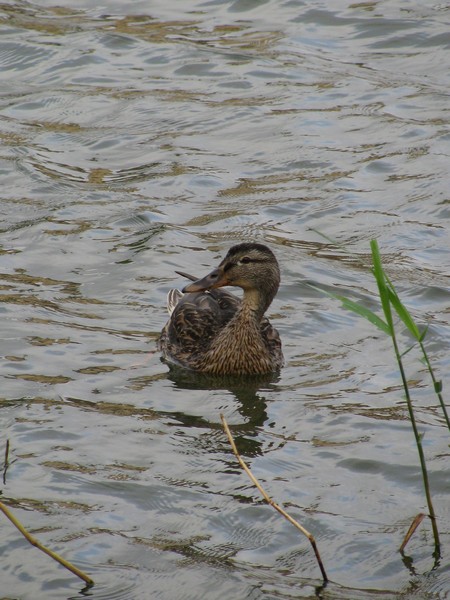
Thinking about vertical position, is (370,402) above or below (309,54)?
below

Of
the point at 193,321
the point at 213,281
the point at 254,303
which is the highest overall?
the point at 213,281

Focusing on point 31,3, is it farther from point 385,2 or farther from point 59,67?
point 385,2

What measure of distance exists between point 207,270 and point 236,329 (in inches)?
54.2

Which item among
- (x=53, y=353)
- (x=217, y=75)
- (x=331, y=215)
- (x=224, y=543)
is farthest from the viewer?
(x=217, y=75)

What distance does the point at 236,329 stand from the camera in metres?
9.07

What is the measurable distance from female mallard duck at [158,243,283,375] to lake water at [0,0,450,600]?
22 cm

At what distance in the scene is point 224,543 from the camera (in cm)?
597

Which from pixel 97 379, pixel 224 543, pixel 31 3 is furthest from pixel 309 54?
pixel 224 543

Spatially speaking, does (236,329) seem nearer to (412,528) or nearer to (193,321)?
(193,321)

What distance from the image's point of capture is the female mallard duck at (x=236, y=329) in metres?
8.81

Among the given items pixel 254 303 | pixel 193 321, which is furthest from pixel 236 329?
pixel 193 321

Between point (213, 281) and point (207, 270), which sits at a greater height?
point (213, 281)

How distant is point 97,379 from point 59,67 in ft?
26.2

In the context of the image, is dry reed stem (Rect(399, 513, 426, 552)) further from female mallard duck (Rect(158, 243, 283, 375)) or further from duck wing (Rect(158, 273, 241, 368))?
duck wing (Rect(158, 273, 241, 368))
